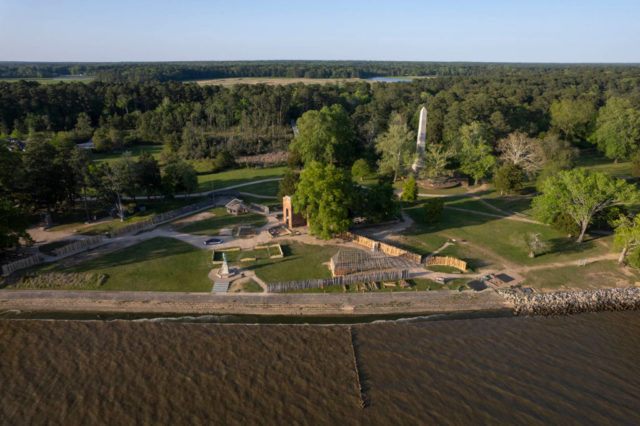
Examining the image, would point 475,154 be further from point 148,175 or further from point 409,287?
point 148,175

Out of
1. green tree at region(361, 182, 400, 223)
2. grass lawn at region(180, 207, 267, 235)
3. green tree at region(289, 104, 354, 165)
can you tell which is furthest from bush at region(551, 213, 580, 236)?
green tree at region(289, 104, 354, 165)

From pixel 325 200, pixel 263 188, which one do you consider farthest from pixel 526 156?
pixel 263 188

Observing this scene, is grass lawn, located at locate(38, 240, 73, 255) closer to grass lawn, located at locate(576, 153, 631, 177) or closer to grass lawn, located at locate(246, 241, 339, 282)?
grass lawn, located at locate(246, 241, 339, 282)

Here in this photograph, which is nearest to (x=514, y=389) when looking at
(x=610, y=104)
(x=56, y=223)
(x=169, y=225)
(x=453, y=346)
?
(x=453, y=346)

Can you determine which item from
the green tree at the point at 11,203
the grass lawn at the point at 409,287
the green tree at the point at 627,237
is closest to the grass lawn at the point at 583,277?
the green tree at the point at 627,237

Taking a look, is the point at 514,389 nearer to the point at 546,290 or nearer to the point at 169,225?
the point at 546,290
